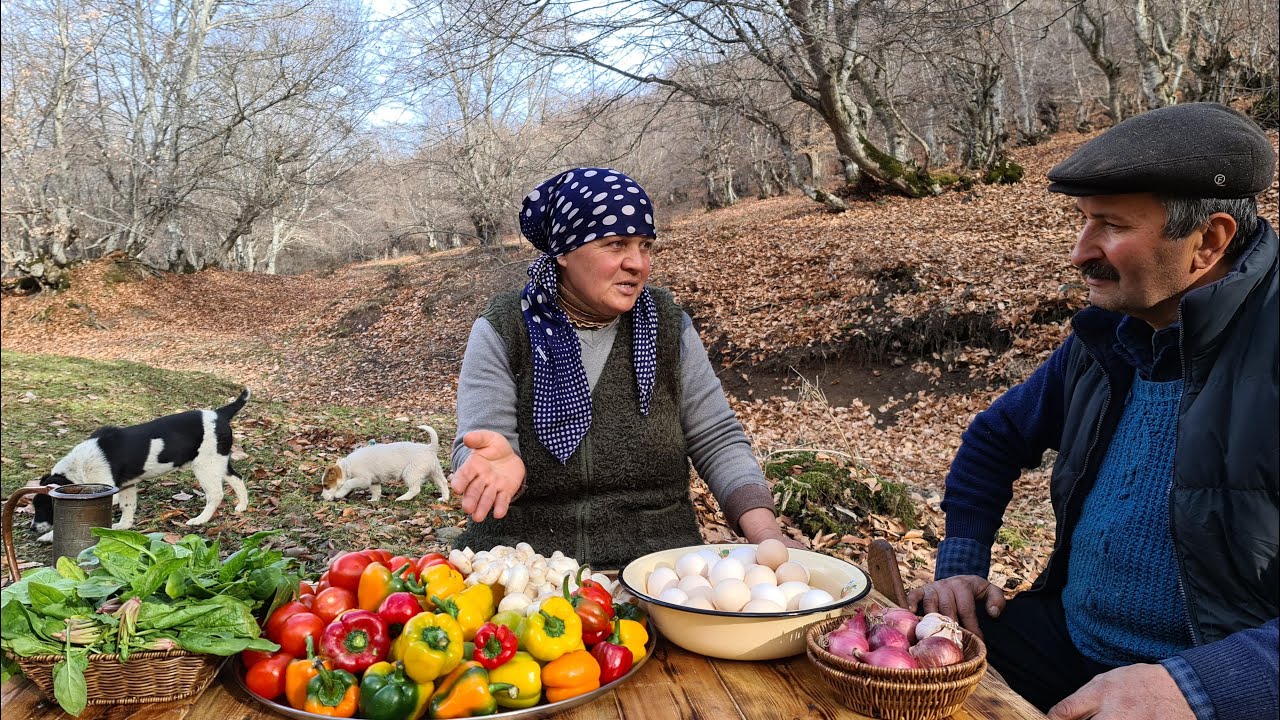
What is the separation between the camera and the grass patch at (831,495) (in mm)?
4309

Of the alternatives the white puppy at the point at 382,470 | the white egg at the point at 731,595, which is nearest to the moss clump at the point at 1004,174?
the white puppy at the point at 382,470

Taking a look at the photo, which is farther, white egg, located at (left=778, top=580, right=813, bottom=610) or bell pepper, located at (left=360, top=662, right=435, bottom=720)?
white egg, located at (left=778, top=580, right=813, bottom=610)

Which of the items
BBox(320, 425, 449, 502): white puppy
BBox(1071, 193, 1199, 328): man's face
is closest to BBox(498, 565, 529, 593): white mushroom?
BBox(1071, 193, 1199, 328): man's face

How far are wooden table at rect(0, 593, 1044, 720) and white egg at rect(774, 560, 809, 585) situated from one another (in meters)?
0.17

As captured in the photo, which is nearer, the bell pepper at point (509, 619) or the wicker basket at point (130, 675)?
the wicker basket at point (130, 675)

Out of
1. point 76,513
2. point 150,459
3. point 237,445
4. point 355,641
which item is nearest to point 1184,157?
point 355,641

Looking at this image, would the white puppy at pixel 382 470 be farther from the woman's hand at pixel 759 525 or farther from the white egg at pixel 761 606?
the white egg at pixel 761 606

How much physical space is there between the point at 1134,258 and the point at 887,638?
34.3 inches

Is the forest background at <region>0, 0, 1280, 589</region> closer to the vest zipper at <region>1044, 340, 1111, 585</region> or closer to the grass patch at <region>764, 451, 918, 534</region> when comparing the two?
the grass patch at <region>764, 451, 918, 534</region>

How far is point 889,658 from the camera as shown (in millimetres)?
1161

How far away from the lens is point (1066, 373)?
190 centimetres

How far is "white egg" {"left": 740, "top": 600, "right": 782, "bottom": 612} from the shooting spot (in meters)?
1.33

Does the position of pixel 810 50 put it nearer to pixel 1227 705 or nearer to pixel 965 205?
pixel 965 205

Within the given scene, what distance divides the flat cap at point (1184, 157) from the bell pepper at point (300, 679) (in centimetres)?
146
